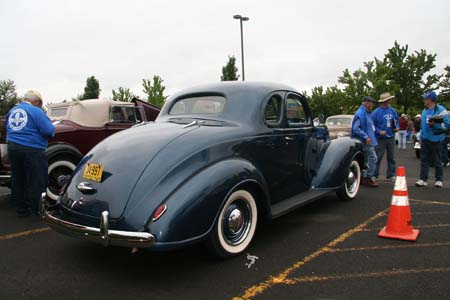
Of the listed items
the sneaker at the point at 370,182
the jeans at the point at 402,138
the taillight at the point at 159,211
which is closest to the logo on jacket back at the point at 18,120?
the taillight at the point at 159,211

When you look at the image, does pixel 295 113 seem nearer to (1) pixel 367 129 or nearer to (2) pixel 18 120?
(1) pixel 367 129

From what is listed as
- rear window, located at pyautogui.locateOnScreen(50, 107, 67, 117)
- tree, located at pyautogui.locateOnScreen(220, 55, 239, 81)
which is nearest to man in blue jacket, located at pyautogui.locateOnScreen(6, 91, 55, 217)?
rear window, located at pyautogui.locateOnScreen(50, 107, 67, 117)

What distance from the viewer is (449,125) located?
6.31m

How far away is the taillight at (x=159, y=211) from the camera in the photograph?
2.78 m

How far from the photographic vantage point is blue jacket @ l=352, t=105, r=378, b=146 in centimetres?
670

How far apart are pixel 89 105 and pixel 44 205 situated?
368 cm

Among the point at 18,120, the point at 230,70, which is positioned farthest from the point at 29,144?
the point at 230,70

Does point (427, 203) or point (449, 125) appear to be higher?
point (449, 125)

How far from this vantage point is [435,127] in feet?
20.7

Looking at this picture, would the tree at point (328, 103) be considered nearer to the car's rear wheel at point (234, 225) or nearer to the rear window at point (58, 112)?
the rear window at point (58, 112)

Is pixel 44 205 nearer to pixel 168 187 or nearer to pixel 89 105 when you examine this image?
pixel 168 187

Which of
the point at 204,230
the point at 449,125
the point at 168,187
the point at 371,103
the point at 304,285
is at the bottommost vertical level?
the point at 304,285

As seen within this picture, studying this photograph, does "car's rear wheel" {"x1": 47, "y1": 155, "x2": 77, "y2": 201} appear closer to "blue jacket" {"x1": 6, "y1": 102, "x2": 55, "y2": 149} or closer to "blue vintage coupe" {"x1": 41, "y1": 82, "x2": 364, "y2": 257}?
"blue jacket" {"x1": 6, "y1": 102, "x2": 55, "y2": 149}

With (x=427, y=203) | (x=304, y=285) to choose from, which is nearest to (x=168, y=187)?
(x=304, y=285)
